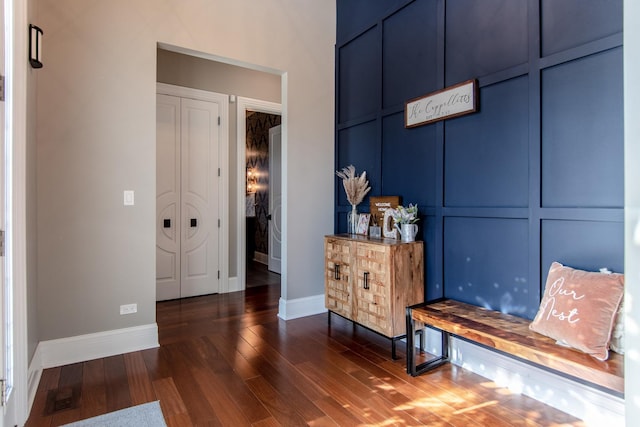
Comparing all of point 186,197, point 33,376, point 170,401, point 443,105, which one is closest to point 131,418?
point 170,401

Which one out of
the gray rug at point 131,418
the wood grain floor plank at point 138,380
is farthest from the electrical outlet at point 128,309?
the gray rug at point 131,418

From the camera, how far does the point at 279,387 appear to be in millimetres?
2199

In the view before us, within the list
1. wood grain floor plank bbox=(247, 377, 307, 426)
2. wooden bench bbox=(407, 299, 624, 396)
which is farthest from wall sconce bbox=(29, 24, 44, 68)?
wooden bench bbox=(407, 299, 624, 396)

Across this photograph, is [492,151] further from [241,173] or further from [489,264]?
[241,173]

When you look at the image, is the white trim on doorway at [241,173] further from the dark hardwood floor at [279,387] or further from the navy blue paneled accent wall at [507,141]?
the navy blue paneled accent wall at [507,141]

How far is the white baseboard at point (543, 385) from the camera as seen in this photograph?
176 centimetres

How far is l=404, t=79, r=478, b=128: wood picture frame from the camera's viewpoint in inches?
95.7

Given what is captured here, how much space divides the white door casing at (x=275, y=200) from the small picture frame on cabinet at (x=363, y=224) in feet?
8.79

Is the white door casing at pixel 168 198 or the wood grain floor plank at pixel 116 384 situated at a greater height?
the white door casing at pixel 168 198

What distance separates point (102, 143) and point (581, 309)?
3189mm

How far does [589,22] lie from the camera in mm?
1866

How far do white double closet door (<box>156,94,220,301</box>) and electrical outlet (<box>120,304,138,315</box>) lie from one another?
152cm

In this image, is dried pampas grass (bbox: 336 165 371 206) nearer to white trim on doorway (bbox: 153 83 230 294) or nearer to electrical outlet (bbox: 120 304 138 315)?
white trim on doorway (bbox: 153 83 230 294)

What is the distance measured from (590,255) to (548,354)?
0.60m
